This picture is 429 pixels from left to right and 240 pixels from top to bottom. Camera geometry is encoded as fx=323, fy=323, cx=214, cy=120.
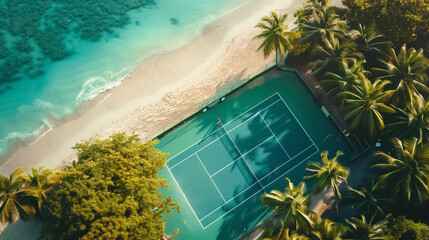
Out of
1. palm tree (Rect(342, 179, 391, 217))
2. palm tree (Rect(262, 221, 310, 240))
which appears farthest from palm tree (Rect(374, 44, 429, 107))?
palm tree (Rect(262, 221, 310, 240))

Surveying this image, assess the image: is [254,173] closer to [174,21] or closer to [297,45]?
[297,45]

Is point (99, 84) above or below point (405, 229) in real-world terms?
above

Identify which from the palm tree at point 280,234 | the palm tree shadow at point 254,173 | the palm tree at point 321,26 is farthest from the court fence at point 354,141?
the palm tree at point 280,234

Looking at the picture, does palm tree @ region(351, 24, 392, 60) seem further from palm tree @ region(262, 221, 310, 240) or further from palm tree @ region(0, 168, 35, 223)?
palm tree @ region(0, 168, 35, 223)

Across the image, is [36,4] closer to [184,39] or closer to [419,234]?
[184,39]

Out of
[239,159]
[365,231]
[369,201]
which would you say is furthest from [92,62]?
[365,231]

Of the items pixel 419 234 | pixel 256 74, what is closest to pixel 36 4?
pixel 256 74
